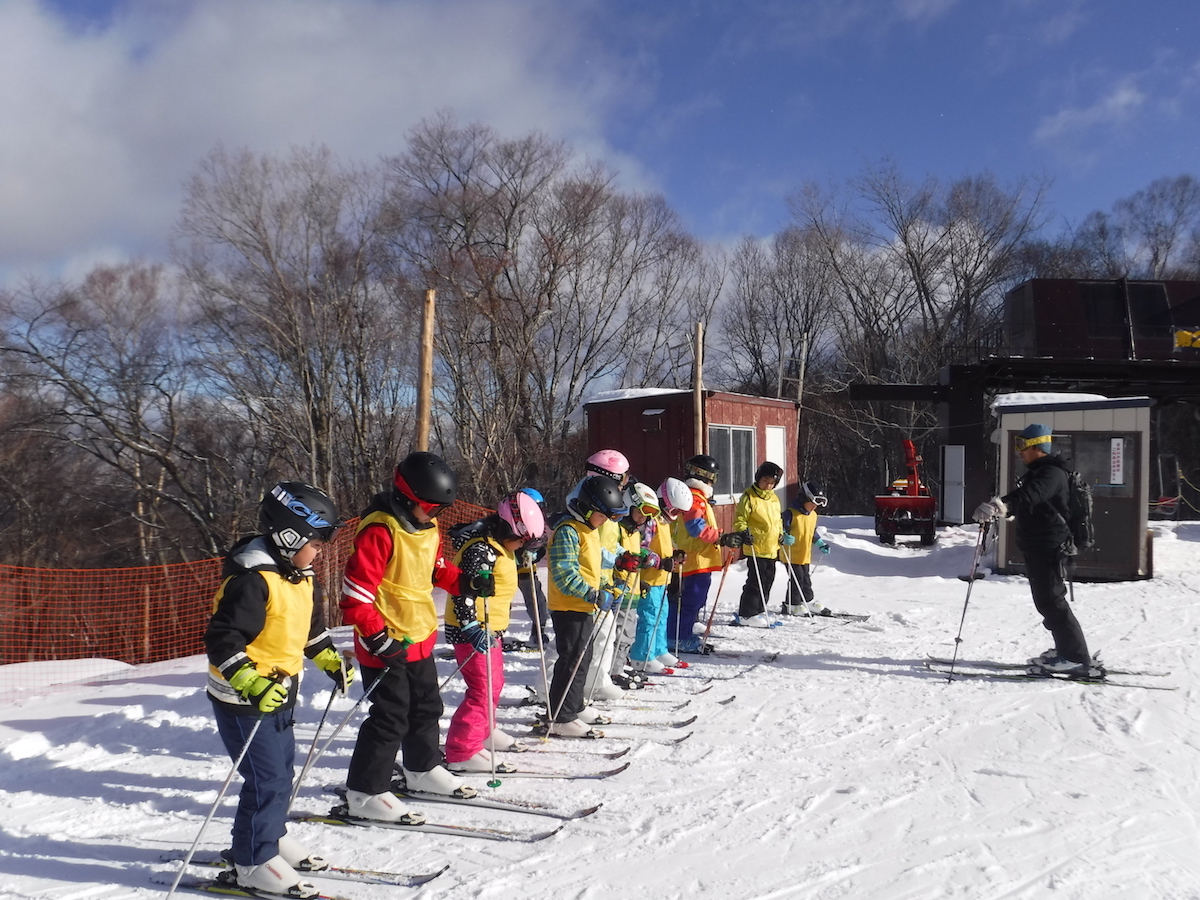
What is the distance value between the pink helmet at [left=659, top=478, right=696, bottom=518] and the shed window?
238 inches

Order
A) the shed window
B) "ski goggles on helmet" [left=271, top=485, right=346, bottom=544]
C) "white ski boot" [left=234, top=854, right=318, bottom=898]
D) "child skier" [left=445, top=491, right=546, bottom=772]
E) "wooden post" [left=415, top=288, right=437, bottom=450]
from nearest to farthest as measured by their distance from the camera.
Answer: "white ski boot" [left=234, top=854, right=318, bottom=898]
"ski goggles on helmet" [left=271, top=485, right=346, bottom=544]
"child skier" [left=445, top=491, right=546, bottom=772]
"wooden post" [left=415, top=288, right=437, bottom=450]
the shed window

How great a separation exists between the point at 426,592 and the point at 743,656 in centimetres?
443

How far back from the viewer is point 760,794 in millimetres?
4438

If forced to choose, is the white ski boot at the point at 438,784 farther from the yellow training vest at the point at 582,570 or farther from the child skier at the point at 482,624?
the yellow training vest at the point at 582,570

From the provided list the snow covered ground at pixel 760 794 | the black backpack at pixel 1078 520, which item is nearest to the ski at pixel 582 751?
the snow covered ground at pixel 760 794

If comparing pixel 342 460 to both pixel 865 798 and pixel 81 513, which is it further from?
pixel 865 798

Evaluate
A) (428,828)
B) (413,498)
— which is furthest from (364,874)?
(413,498)

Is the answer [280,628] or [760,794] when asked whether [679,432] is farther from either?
[280,628]

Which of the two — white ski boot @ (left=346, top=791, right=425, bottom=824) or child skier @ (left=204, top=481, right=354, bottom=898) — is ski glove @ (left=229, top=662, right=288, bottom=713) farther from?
white ski boot @ (left=346, top=791, right=425, bottom=824)

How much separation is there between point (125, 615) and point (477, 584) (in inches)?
578

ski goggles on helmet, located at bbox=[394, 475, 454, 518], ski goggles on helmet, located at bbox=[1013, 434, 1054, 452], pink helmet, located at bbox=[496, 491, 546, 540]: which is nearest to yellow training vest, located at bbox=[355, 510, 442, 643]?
ski goggles on helmet, located at bbox=[394, 475, 454, 518]

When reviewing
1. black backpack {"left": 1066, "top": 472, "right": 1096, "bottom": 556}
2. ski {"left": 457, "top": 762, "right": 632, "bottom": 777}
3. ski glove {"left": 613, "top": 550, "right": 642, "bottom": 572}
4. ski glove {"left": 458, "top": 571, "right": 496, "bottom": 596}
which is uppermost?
black backpack {"left": 1066, "top": 472, "right": 1096, "bottom": 556}

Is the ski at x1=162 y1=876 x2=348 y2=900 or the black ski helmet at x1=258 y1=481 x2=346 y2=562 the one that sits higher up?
the black ski helmet at x1=258 y1=481 x2=346 y2=562

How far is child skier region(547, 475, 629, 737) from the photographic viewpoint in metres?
5.31
